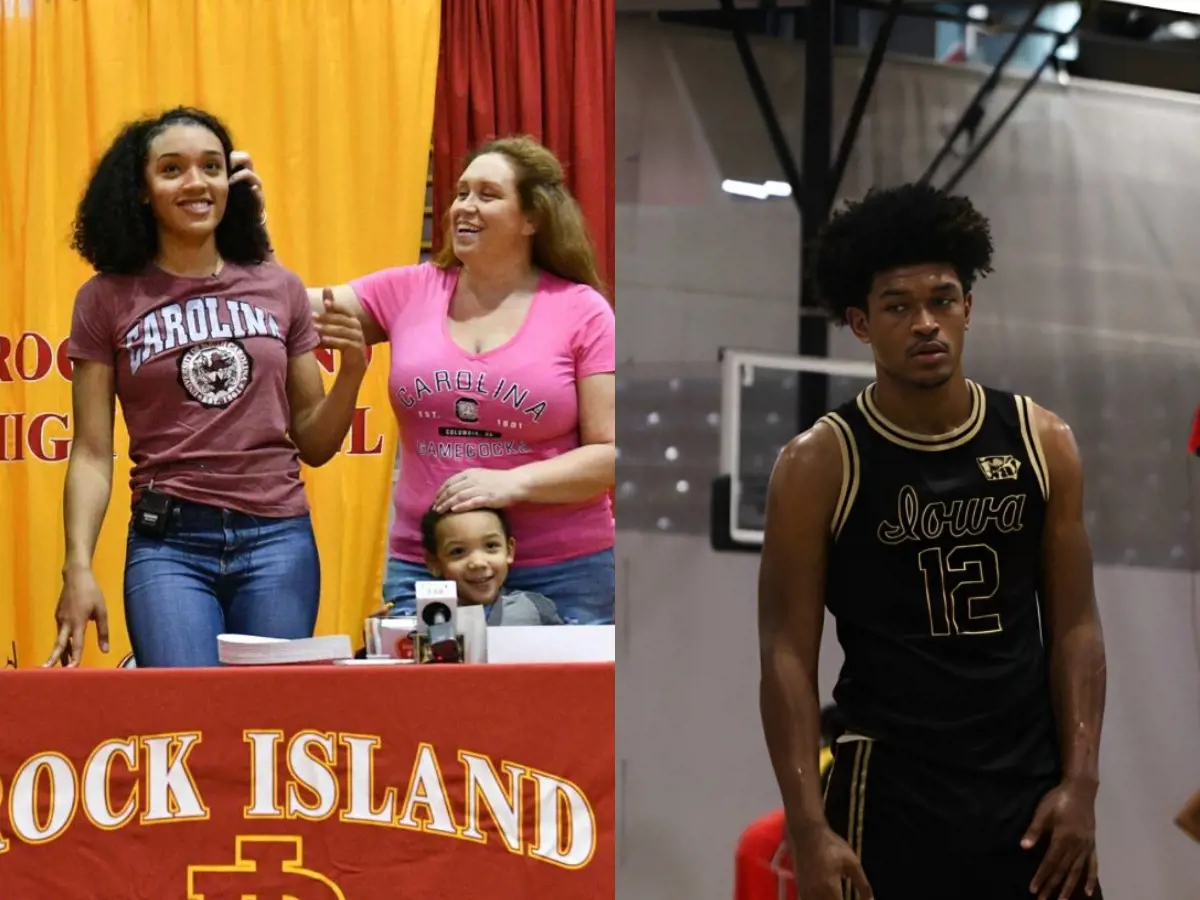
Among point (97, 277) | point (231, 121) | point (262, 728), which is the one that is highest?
point (231, 121)

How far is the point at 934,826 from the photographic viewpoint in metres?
1.66

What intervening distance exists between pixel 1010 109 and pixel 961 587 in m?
0.59

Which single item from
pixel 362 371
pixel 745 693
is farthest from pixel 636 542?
pixel 362 371

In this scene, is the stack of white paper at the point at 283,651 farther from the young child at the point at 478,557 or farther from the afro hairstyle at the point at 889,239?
the afro hairstyle at the point at 889,239

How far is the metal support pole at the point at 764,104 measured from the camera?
5.88ft

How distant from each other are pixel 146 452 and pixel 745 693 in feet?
5.29

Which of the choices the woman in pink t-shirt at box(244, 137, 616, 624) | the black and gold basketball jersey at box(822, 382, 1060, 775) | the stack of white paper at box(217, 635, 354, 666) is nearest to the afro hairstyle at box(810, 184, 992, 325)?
the black and gold basketball jersey at box(822, 382, 1060, 775)

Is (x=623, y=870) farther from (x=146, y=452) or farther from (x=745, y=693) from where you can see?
(x=146, y=452)

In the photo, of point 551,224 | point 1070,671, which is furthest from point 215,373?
point 1070,671

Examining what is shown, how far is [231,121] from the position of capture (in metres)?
3.24

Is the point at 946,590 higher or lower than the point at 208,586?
higher

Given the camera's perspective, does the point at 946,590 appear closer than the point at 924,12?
Yes

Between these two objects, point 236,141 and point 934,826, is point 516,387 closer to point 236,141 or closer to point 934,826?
point 236,141

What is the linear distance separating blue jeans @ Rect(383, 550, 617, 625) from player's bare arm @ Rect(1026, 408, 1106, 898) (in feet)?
4.27
